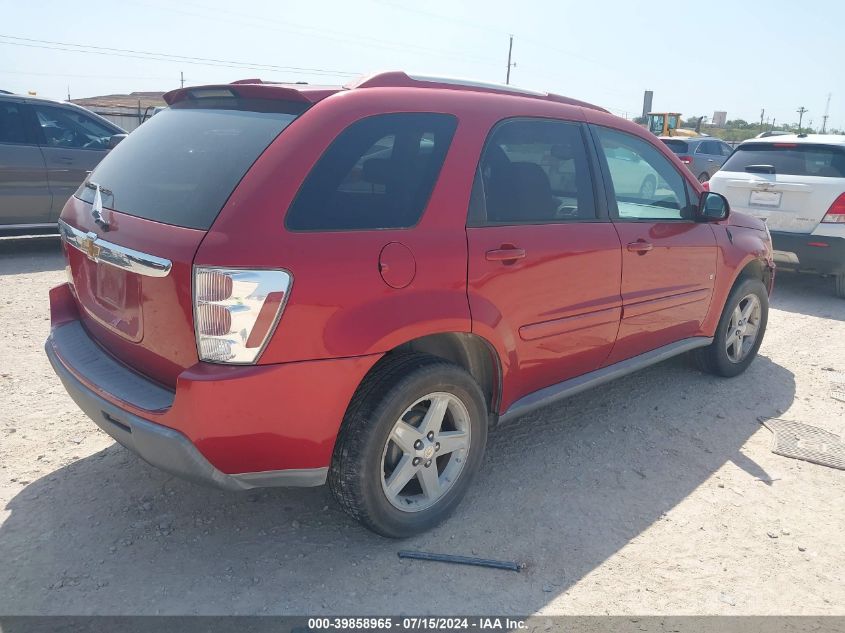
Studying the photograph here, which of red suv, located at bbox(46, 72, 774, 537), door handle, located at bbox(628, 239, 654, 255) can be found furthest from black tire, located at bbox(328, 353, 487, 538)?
door handle, located at bbox(628, 239, 654, 255)

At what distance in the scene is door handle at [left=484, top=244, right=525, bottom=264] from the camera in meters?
3.01

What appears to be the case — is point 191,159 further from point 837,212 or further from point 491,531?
point 837,212

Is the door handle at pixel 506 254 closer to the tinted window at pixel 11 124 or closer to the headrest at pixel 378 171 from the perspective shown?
the headrest at pixel 378 171

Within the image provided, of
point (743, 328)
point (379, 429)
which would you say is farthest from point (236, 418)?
point (743, 328)

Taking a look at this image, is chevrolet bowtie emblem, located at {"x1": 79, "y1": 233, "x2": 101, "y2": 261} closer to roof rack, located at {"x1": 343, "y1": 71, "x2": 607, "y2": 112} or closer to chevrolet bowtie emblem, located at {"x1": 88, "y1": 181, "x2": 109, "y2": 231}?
chevrolet bowtie emblem, located at {"x1": 88, "y1": 181, "x2": 109, "y2": 231}

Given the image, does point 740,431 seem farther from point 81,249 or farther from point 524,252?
point 81,249

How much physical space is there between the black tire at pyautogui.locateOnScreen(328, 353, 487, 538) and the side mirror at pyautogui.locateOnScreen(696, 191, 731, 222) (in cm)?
224

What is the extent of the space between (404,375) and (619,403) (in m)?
2.29

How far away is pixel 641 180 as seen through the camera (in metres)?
4.17

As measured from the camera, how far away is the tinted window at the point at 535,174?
3119 mm

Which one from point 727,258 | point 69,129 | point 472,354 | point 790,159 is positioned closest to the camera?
point 472,354

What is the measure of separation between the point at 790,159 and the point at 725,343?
3.81 metres

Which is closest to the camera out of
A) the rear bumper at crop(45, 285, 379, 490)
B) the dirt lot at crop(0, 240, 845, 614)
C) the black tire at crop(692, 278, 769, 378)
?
the rear bumper at crop(45, 285, 379, 490)

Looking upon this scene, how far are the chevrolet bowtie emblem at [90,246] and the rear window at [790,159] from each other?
7.21 meters
